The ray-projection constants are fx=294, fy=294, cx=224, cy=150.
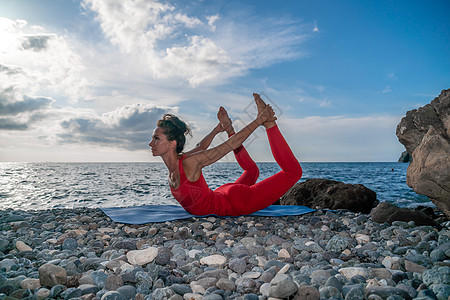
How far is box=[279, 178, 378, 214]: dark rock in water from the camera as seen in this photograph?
242 inches

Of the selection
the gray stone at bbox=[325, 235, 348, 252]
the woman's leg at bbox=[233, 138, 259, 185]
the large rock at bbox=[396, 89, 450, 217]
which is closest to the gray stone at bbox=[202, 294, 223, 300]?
the gray stone at bbox=[325, 235, 348, 252]

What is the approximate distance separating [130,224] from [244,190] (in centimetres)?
181

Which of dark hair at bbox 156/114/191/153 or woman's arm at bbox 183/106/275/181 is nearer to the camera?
woman's arm at bbox 183/106/275/181

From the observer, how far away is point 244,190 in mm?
4633

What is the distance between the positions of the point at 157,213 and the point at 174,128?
63.5 inches

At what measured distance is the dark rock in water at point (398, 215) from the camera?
428 cm

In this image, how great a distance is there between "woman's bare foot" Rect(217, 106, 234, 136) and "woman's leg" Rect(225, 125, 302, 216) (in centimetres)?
93

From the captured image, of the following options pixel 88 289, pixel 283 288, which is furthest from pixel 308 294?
pixel 88 289

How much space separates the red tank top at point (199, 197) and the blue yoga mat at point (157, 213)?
8.3 inches

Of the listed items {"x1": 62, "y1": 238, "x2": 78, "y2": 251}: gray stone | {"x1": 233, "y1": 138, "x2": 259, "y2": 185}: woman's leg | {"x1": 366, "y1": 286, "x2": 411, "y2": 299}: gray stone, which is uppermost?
{"x1": 233, "y1": 138, "x2": 259, "y2": 185}: woman's leg

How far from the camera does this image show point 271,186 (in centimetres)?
450

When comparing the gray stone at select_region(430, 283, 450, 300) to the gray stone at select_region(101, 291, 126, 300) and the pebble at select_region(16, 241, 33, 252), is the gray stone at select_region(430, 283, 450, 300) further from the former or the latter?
the pebble at select_region(16, 241, 33, 252)

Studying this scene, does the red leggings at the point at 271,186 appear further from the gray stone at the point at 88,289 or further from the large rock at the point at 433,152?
the gray stone at the point at 88,289

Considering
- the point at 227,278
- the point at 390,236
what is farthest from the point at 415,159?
the point at 227,278
